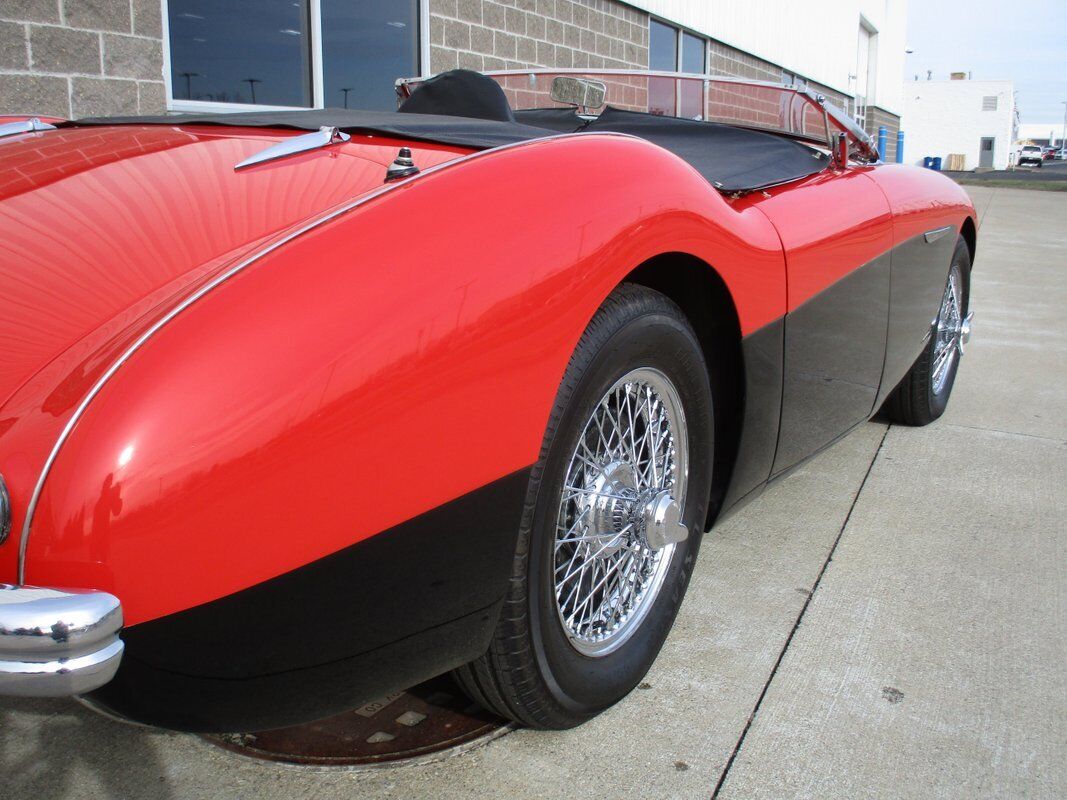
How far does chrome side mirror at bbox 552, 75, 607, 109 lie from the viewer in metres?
3.08

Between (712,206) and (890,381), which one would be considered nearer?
(712,206)

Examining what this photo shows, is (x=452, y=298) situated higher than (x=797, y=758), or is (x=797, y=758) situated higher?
(x=452, y=298)

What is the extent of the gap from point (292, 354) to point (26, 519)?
35 centimetres

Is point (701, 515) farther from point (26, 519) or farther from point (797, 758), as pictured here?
point (26, 519)

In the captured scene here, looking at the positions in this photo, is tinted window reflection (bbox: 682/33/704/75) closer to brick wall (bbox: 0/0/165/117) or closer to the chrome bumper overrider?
brick wall (bbox: 0/0/165/117)

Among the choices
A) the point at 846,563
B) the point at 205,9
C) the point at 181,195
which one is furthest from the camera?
the point at 205,9

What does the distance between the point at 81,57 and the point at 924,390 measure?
408 centimetres

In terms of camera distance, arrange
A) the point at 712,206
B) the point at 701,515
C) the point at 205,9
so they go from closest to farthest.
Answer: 1. the point at 712,206
2. the point at 701,515
3. the point at 205,9

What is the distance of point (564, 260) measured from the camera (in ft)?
4.76

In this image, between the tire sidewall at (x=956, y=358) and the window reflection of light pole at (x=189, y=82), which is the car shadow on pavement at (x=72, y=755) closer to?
the tire sidewall at (x=956, y=358)

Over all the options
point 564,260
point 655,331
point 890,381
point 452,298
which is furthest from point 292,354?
point 890,381

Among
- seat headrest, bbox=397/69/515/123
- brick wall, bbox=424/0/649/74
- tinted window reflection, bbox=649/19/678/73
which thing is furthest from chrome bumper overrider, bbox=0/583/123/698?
tinted window reflection, bbox=649/19/678/73

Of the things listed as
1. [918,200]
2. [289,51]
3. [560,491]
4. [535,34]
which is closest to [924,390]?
[918,200]

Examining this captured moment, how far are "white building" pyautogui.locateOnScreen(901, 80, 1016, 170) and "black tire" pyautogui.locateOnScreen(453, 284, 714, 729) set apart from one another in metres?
79.8
